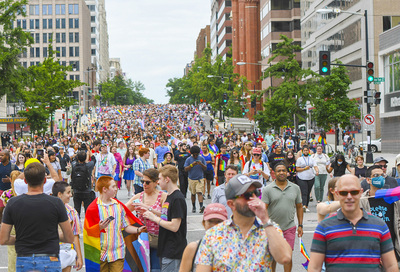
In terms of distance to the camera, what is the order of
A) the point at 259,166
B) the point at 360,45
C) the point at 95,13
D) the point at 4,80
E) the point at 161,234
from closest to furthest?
the point at 161,234, the point at 259,166, the point at 4,80, the point at 360,45, the point at 95,13

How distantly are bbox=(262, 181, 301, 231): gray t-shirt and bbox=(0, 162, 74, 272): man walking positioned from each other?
145 inches

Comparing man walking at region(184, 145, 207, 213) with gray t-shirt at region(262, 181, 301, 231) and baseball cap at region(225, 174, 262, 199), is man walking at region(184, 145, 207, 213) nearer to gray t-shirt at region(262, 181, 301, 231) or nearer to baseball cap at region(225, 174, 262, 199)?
gray t-shirt at region(262, 181, 301, 231)

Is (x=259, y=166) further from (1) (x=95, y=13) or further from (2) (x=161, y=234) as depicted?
(1) (x=95, y=13)

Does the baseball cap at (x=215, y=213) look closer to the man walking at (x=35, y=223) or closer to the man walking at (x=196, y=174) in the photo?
the man walking at (x=35, y=223)

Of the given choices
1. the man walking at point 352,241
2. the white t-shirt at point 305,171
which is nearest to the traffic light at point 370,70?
the white t-shirt at point 305,171

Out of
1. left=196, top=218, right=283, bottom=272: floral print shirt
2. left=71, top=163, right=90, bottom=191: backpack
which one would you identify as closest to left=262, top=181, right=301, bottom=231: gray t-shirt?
left=196, top=218, right=283, bottom=272: floral print shirt

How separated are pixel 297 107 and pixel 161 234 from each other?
48403mm

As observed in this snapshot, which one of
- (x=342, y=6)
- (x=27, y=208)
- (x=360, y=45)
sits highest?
(x=342, y=6)

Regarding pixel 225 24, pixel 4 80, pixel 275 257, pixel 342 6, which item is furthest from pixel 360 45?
pixel 225 24

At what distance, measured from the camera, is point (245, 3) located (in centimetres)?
11056

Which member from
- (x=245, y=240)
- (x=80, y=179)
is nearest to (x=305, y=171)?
(x=80, y=179)

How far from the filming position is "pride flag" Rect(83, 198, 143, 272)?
705 cm

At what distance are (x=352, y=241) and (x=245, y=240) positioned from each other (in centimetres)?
102

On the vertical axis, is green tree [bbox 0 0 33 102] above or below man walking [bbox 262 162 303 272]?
above
